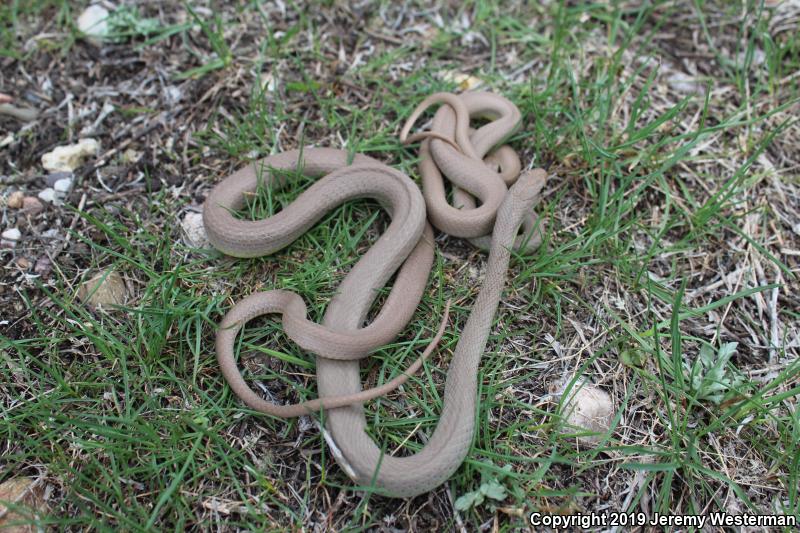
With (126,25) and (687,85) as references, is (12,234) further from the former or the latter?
(687,85)

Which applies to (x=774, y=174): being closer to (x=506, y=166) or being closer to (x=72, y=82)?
(x=506, y=166)

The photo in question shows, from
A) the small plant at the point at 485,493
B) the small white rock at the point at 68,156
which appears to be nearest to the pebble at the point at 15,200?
the small white rock at the point at 68,156

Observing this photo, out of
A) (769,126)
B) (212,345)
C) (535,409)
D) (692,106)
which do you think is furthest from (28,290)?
(769,126)

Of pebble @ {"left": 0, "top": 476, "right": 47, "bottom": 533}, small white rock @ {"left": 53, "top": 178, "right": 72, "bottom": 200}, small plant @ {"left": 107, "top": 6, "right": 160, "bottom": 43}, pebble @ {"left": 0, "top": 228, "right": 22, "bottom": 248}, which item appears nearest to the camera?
pebble @ {"left": 0, "top": 476, "right": 47, "bottom": 533}

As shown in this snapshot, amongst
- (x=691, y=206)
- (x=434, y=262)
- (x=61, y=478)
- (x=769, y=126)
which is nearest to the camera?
(x=61, y=478)

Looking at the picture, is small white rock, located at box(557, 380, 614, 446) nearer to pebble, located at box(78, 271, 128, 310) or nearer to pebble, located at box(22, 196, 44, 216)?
pebble, located at box(78, 271, 128, 310)

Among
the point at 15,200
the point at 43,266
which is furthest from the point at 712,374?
the point at 15,200

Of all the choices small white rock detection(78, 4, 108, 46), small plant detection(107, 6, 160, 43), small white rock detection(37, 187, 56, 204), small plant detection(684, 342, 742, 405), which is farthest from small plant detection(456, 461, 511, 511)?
small white rock detection(78, 4, 108, 46)
